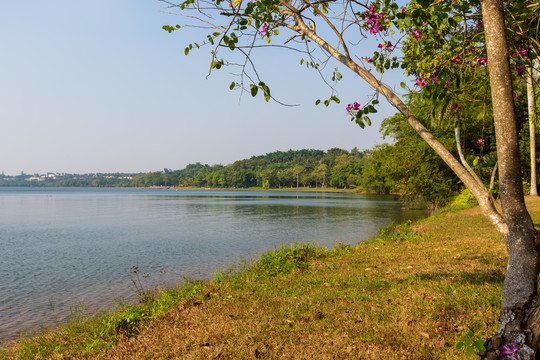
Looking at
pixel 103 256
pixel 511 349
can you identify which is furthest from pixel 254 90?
pixel 103 256

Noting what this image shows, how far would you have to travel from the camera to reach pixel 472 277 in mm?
7488

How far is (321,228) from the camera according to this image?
2642cm

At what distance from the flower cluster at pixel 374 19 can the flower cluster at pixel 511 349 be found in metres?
4.63

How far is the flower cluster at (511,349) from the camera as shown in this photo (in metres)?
3.40

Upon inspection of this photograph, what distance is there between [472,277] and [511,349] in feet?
14.7

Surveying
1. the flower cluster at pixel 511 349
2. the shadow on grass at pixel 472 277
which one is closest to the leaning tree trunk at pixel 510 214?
the flower cluster at pixel 511 349

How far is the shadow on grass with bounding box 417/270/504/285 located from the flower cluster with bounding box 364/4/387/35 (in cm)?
505

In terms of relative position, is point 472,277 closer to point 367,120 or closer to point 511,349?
point 511,349

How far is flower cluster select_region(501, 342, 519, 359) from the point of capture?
340cm

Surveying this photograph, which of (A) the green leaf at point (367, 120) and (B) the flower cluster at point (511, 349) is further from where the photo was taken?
(A) the green leaf at point (367, 120)

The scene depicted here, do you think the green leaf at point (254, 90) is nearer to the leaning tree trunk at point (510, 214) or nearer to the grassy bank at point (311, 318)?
the leaning tree trunk at point (510, 214)

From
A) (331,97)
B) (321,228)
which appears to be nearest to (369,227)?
(321,228)

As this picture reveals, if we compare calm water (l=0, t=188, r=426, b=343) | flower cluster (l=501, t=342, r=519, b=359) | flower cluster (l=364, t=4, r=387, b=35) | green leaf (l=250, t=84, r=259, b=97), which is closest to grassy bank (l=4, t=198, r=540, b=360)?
flower cluster (l=501, t=342, r=519, b=359)

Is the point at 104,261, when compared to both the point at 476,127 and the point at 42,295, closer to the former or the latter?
the point at 42,295
